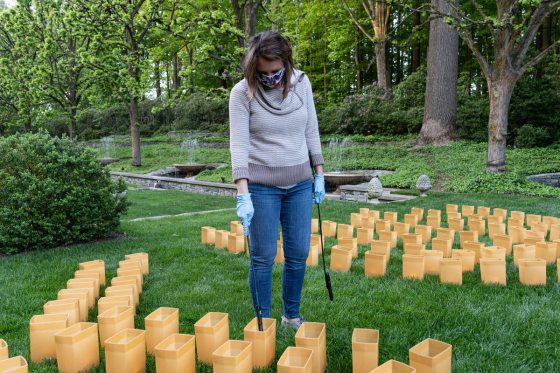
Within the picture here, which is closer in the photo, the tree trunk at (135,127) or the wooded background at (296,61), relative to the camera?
the wooded background at (296,61)

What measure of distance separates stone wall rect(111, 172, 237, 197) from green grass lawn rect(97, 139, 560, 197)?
0.80 meters

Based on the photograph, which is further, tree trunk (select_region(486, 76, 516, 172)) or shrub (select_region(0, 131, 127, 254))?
tree trunk (select_region(486, 76, 516, 172))

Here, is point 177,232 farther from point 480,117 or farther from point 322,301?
point 480,117

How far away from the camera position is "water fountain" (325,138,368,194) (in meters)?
10.6

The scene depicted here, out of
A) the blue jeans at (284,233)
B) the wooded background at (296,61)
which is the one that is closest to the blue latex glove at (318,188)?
the blue jeans at (284,233)

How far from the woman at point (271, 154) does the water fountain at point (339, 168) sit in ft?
24.7

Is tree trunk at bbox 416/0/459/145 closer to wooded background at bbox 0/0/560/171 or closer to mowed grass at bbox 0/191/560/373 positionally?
wooded background at bbox 0/0/560/171

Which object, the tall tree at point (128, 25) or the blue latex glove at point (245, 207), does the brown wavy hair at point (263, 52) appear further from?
the tall tree at point (128, 25)

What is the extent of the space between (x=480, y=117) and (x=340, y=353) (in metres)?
12.5

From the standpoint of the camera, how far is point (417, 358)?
79.3 inches

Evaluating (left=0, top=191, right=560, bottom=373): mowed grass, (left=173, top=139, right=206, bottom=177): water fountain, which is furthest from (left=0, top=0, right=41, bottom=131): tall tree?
(left=0, top=191, right=560, bottom=373): mowed grass

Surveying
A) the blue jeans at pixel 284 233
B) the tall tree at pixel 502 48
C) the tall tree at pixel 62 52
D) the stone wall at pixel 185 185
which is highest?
the tall tree at pixel 62 52

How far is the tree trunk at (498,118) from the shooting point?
30.3ft

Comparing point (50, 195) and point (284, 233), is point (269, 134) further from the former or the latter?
point (50, 195)
